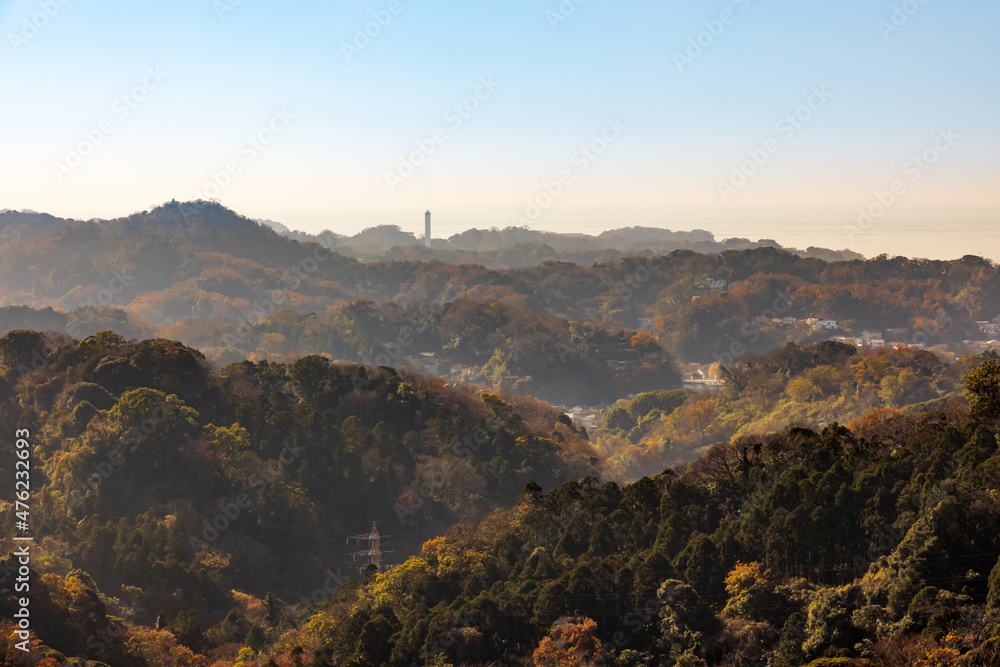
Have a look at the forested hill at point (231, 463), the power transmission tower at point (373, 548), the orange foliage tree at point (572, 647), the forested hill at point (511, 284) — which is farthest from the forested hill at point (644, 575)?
the forested hill at point (511, 284)

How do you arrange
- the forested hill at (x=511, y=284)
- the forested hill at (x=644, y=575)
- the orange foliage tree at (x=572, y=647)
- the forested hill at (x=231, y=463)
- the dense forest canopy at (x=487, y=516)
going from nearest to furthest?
the forested hill at (x=644, y=575) → the dense forest canopy at (x=487, y=516) → the orange foliage tree at (x=572, y=647) → the forested hill at (x=231, y=463) → the forested hill at (x=511, y=284)

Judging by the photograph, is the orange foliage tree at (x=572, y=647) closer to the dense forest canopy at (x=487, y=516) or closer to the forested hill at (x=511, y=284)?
the dense forest canopy at (x=487, y=516)

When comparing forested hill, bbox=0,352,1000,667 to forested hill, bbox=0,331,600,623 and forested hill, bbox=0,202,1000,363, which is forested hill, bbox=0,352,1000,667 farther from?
forested hill, bbox=0,202,1000,363

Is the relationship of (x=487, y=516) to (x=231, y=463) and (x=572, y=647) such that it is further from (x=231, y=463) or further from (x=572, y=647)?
(x=572, y=647)

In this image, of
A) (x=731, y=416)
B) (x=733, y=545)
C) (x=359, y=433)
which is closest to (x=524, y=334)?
(x=731, y=416)

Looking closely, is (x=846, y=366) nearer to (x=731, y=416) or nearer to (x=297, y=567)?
(x=731, y=416)

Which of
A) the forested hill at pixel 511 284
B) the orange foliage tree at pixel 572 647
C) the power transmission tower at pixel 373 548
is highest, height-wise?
the forested hill at pixel 511 284
